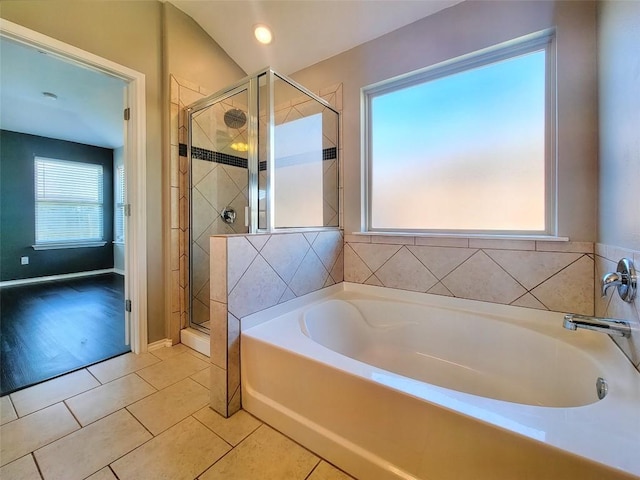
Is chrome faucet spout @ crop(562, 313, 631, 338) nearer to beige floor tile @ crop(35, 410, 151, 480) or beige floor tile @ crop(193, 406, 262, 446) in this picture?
beige floor tile @ crop(193, 406, 262, 446)

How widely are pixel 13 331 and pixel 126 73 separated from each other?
2.41 meters

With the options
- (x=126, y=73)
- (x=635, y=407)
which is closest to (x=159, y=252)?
(x=126, y=73)

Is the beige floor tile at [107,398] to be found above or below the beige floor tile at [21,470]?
above

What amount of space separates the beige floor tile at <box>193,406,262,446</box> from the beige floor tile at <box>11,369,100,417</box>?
2.65ft

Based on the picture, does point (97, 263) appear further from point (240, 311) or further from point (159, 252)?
point (240, 311)

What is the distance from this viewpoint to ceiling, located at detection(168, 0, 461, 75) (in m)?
1.86

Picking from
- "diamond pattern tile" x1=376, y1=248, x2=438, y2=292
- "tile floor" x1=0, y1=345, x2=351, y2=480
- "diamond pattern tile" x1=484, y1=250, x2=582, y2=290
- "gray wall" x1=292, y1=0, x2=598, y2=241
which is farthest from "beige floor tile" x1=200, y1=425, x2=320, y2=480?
"gray wall" x1=292, y1=0, x2=598, y2=241

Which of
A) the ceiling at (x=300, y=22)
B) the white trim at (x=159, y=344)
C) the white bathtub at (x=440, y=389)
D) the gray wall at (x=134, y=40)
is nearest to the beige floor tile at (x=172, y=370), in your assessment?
the white trim at (x=159, y=344)

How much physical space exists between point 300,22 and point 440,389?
258 cm

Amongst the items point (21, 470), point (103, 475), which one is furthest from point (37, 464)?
point (103, 475)

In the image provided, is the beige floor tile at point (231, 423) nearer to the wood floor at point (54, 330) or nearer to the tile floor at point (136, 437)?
the tile floor at point (136, 437)

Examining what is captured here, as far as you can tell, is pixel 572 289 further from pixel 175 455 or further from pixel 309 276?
pixel 175 455

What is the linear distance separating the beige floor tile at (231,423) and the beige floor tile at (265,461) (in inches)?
1.9

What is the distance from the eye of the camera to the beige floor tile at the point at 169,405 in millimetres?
1274
